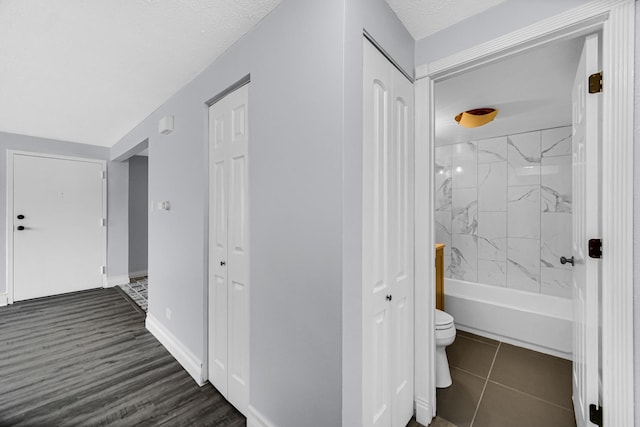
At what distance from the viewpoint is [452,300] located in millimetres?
2934

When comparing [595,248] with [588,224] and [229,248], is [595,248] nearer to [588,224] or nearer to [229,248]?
[588,224]

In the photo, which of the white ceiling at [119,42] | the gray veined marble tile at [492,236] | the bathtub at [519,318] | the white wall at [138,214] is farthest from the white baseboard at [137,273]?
the gray veined marble tile at [492,236]

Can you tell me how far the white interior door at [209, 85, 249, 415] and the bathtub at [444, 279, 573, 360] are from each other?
236 cm

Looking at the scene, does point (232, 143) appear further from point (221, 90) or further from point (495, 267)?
point (495, 267)

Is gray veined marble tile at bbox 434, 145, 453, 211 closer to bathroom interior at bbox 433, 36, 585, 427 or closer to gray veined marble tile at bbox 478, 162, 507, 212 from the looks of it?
bathroom interior at bbox 433, 36, 585, 427

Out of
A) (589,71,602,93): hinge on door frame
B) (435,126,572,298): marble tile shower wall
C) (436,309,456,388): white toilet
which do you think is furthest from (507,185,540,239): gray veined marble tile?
(589,71,602,93): hinge on door frame

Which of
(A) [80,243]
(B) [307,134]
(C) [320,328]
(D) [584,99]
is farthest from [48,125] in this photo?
(D) [584,99]

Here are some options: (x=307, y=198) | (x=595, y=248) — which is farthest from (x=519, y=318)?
(x=307, y=198)

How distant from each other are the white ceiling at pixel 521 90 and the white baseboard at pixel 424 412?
1.95 m

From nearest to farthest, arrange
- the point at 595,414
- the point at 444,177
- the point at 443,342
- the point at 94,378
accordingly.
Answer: the point at 595,414
the point at 443,342
the point at 94,378
the point at 444,177

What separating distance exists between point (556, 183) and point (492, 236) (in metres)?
0.92

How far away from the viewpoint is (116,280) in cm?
433

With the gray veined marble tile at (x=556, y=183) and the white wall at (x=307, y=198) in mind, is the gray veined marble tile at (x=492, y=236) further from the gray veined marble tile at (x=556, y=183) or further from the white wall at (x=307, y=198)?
the white wall at (x=307, y=198)

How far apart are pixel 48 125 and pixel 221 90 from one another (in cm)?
299
